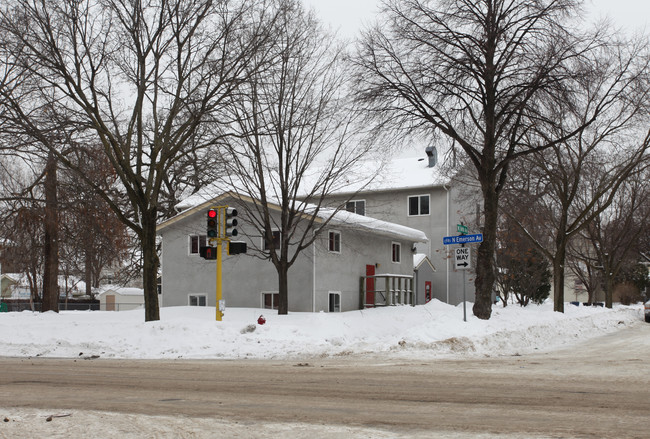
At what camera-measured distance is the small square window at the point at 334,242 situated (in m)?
30.8

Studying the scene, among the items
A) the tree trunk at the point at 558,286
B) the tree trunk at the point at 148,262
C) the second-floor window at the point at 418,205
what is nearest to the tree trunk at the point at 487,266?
the tree trunk at the point at 148,262

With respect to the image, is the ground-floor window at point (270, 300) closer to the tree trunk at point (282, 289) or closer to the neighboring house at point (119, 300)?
the tree trunk at point (282, 289)

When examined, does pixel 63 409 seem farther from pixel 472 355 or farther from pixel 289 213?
pixel 289 213

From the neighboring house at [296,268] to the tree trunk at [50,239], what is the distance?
16.4 ft

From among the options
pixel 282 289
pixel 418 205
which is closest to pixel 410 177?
pixel 418 205

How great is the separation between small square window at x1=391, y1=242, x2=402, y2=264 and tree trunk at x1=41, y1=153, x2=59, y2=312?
662 inches

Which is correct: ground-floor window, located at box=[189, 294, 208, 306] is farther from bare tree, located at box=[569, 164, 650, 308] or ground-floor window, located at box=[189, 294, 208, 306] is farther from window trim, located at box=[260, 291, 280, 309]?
bare tree, located at box=[569, 164, 650, 308]

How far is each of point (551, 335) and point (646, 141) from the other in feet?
52.3

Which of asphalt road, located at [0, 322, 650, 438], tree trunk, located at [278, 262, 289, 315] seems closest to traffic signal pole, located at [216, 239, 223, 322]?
tree trunk, located at [278, 262, 289, 315]

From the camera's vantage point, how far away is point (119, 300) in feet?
193

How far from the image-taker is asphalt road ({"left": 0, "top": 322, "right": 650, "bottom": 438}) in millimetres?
7125

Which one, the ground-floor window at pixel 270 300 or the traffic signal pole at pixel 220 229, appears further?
the ground-floor window at pixel 270 300

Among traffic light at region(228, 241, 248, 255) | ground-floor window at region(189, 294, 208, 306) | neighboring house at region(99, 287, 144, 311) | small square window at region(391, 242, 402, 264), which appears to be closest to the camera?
traffic light at region(228, 241, 248, 255)

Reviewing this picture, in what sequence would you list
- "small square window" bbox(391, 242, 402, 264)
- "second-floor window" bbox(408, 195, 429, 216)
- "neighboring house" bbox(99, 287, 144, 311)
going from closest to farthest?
1. "small square window" bbox(391, 242, 402, 264)
2. "second-floor window" bbox(408, 195, 429, 216)
3. "neighboring house" bbox(99, 287, 144, 311)
